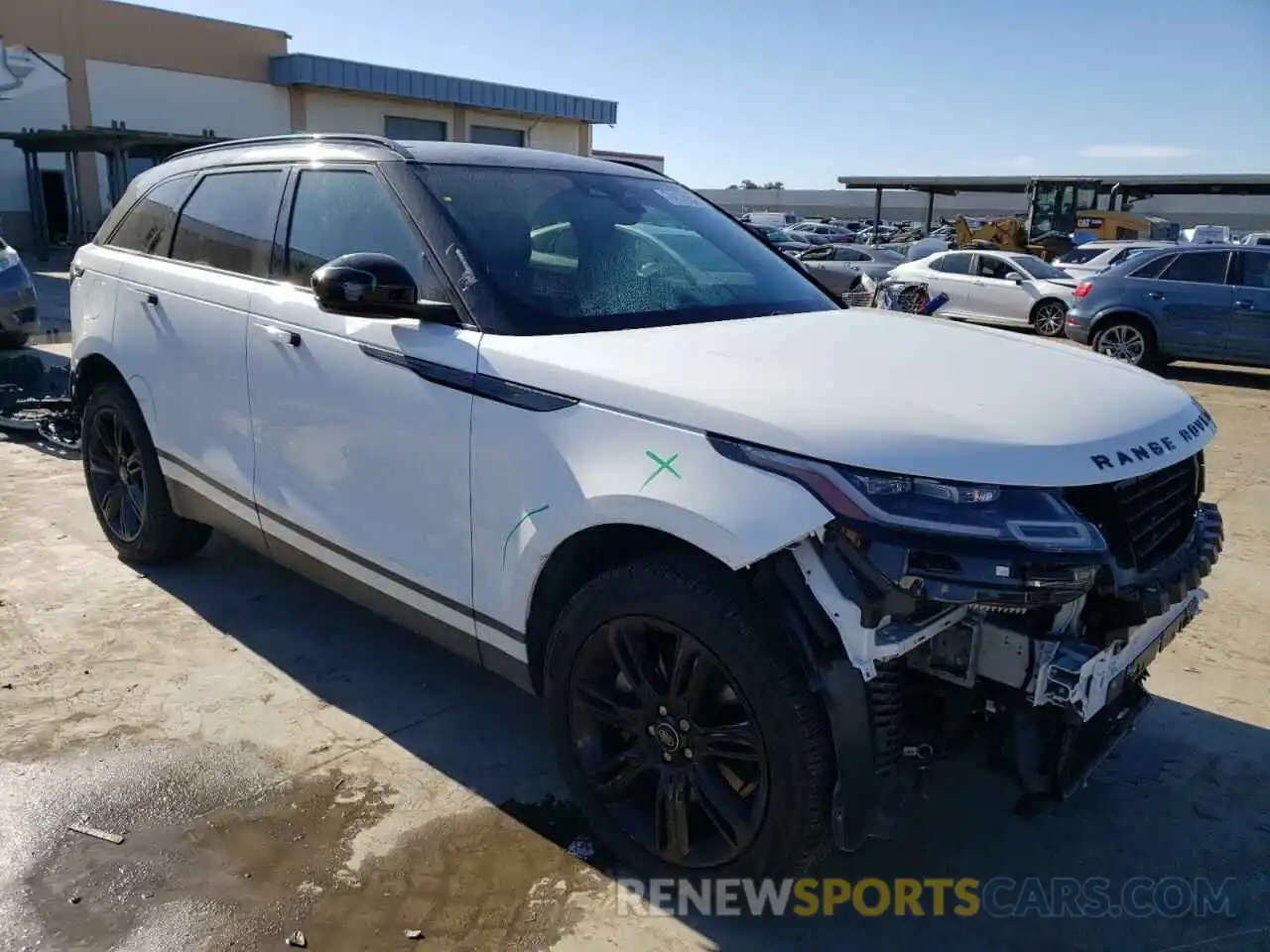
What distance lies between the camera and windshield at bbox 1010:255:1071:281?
17.0m

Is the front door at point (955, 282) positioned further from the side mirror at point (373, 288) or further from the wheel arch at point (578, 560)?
the wheel arch at point (578, 560)

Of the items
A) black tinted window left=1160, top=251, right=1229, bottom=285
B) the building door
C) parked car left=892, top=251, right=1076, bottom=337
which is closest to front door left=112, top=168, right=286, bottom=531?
black tinted window left=1160, top=251, right=1229, bottom=285

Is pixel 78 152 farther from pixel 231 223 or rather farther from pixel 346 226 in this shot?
pixel 346 226

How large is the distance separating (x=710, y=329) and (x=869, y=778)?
1.37m

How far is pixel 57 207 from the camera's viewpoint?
30.0 metres

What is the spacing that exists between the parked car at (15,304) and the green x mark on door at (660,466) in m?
9.16

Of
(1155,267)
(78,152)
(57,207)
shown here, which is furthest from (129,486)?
(57,207)

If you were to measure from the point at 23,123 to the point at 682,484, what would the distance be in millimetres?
33331

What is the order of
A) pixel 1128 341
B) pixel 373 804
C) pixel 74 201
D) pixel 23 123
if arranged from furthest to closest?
1. pixel 74 201
2. pixel 23 123
3. pixel 1128 341
4. pixel 373 804

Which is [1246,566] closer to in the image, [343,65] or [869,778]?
[869,778]

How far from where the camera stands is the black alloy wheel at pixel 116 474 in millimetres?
4738

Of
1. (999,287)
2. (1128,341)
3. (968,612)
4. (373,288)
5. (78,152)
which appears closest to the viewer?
(968,612)

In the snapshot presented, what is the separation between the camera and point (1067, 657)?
2244 millimetres

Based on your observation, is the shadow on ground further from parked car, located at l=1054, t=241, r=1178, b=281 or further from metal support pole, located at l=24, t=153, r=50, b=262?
metal support pole, located at l=24, t=153, r=50, b=262
